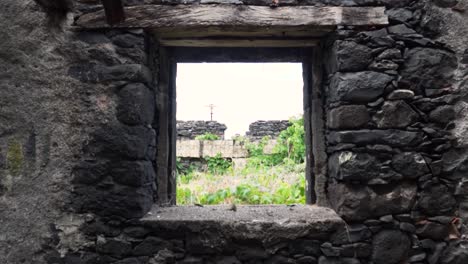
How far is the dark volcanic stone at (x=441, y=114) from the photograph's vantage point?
245 cm

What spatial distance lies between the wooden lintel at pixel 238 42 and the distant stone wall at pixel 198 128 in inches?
253

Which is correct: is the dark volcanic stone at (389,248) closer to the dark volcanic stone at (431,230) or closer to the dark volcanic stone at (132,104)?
the dark volcanic stone at (431,230)

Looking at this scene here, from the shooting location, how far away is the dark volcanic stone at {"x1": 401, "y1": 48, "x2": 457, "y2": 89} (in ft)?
8.05

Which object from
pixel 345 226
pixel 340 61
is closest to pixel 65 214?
pixel 345 226

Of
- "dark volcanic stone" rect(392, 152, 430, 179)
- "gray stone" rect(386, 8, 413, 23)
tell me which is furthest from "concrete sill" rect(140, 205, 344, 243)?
"gray stone" rect(386, 8, 413, 23)

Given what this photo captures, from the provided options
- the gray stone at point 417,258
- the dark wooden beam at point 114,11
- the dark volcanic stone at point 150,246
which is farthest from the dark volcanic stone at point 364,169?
the dark wooden beam at point 114,11

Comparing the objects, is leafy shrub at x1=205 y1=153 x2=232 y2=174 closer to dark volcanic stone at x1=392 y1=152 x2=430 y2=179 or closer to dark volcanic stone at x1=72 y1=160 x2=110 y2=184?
dark volcanic stone at x1=72 y1=160 x2=110 y2=184

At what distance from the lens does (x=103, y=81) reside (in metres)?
2.47

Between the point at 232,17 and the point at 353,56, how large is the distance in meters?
0.82

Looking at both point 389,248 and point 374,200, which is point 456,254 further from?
point 374,200

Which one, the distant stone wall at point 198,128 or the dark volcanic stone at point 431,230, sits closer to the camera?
the dark volcanic stone at point 431,230

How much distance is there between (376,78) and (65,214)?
7.15 feet

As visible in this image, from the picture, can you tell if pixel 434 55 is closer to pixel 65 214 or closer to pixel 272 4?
pixel 272 4

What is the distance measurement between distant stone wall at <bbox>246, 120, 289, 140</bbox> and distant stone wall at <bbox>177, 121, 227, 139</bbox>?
807 mm
